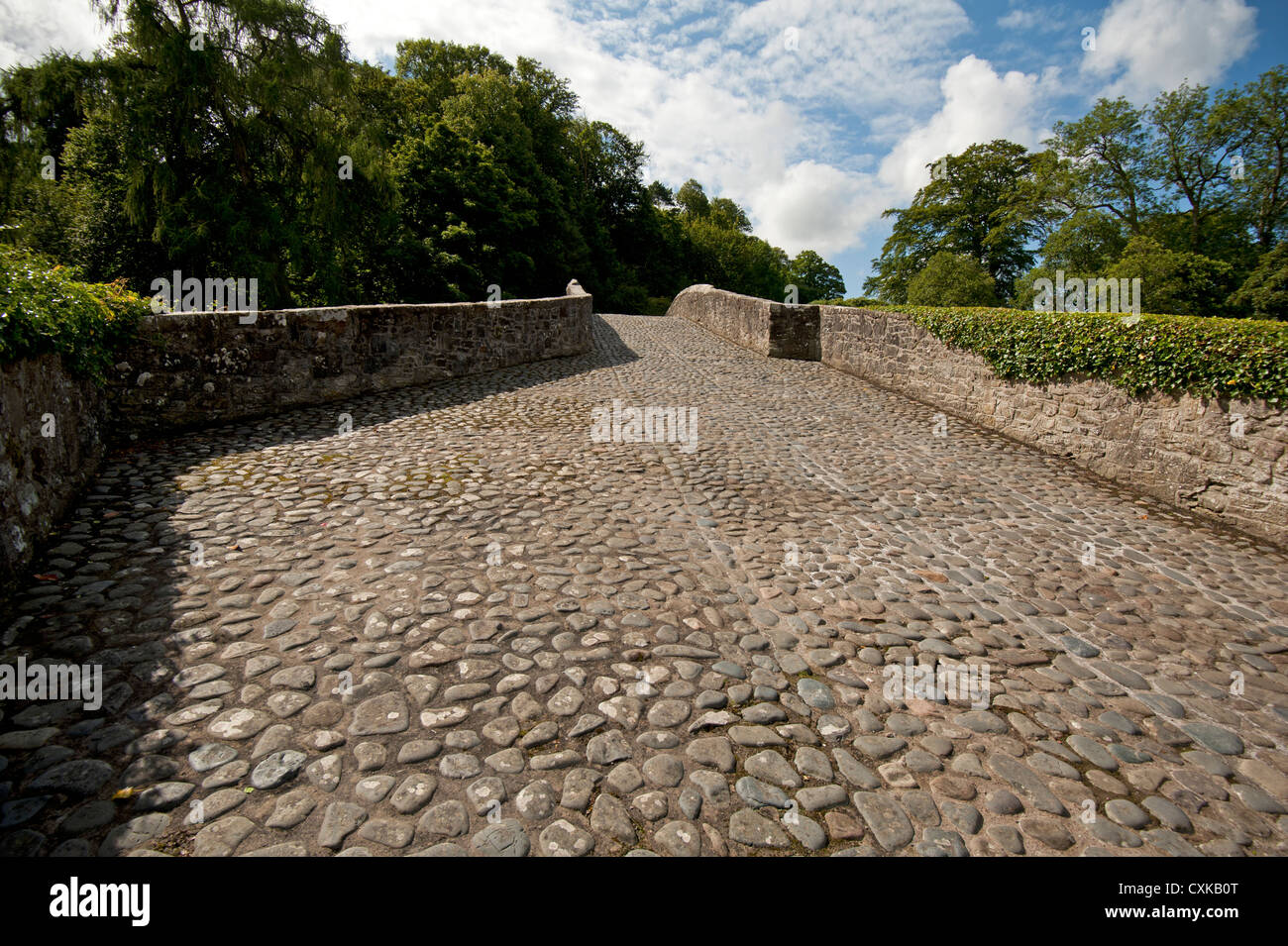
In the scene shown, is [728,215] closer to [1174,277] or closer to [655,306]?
[655,306]

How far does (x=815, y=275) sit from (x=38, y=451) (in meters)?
90.6

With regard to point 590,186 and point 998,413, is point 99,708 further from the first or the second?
point 590,186

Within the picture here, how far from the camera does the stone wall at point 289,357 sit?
6.75 m

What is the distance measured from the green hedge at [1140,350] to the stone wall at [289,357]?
29.5ft

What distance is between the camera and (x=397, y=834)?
2096 mm

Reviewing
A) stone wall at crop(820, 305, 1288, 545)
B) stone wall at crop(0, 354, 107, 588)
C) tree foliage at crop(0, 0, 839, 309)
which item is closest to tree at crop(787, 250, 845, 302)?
tree foliage at crop(0, 0, 839, 309)

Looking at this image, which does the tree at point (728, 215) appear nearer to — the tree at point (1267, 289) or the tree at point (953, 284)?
the tree at point (953, 284)

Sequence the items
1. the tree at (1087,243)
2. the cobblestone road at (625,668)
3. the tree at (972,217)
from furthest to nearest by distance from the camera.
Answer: the tree at (972,217)
the tree at (1087,243)
the cobblestone road at (625,668)

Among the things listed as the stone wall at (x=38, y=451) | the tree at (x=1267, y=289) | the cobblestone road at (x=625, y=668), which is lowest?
the cobblestone road at (x=625, y=668)

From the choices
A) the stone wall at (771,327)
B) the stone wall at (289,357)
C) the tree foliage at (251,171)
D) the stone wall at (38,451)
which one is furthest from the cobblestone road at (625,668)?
the tree foliage at (251,171)

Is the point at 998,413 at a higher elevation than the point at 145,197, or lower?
lower

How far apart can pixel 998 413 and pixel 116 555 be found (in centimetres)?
1074

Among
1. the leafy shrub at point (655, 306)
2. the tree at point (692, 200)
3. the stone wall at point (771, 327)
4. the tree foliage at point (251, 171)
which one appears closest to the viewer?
the stone wall at point (771, 327)
